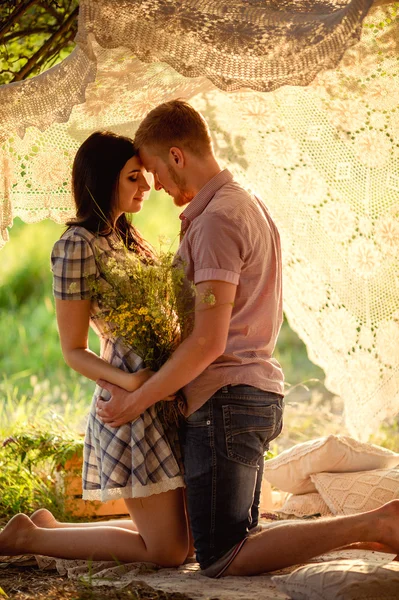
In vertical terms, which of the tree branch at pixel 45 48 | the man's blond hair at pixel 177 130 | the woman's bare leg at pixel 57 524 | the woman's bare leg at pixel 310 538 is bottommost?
the woman's bare leg at pixel 57 524

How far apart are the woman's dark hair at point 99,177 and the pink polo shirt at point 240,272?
0.34 m

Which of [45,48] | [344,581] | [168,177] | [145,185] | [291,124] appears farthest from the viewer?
[291,124]

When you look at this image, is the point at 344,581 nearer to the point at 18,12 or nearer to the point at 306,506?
the point at 306,506

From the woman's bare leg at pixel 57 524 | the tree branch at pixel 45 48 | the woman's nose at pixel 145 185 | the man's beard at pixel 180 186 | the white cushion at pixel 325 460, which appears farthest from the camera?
the white cushion at pixel 325 460

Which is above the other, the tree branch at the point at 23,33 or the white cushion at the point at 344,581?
the tree branch at the point at 23,33

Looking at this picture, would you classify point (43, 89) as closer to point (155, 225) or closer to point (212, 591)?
point (212, 591)

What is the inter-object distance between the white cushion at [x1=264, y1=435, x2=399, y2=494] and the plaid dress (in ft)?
3.91

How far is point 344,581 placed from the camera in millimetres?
2953

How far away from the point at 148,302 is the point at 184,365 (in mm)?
276

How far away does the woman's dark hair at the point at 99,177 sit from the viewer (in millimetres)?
3561

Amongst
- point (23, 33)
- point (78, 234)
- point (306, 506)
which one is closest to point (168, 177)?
point (78, 234)

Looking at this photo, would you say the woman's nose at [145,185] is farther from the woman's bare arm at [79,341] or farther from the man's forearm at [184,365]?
the man's forearm at [184,365]

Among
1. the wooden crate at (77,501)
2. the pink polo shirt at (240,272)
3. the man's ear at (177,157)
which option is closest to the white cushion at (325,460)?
the wooden crate at (77,501)

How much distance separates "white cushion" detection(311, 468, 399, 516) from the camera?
4273 millimetres
